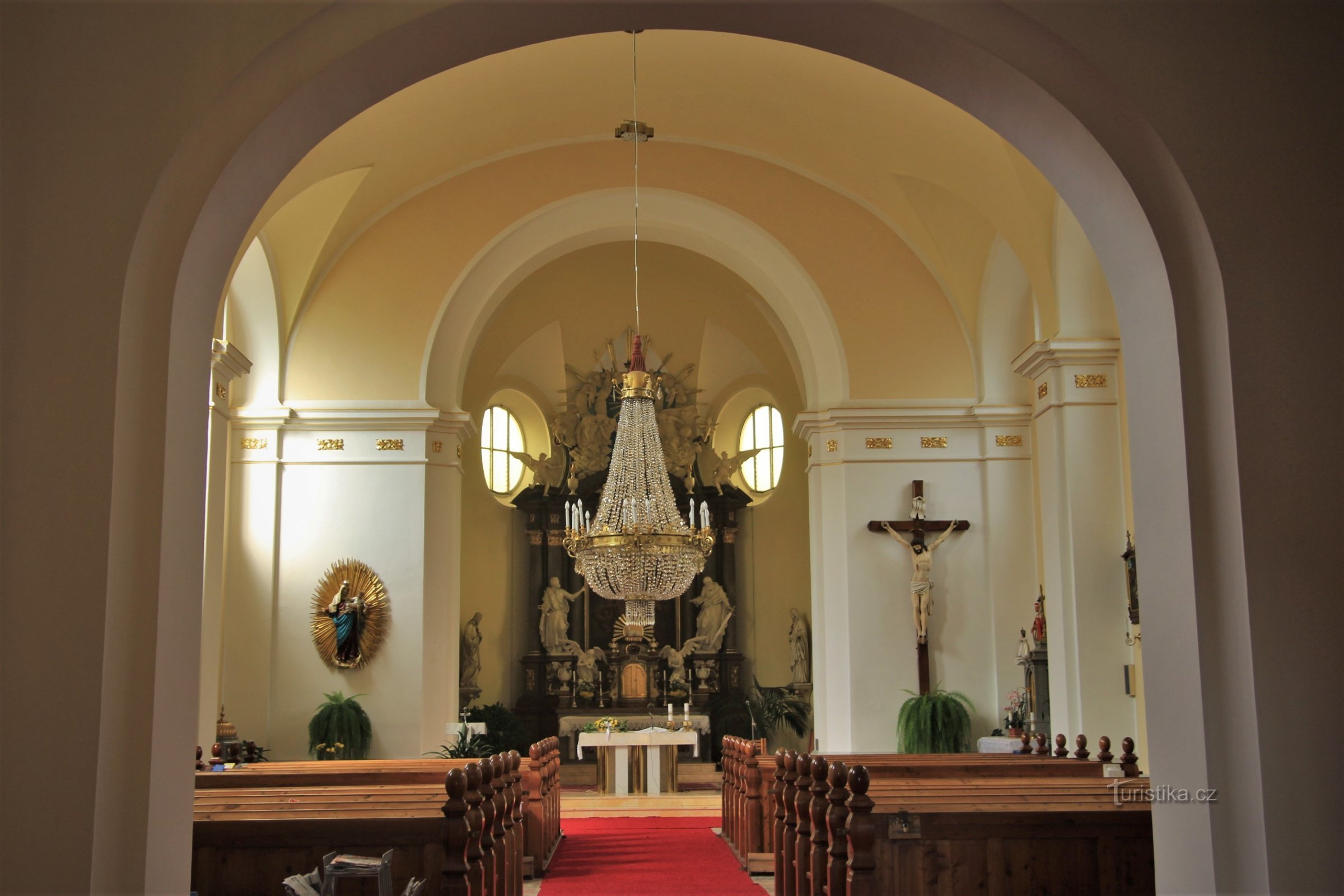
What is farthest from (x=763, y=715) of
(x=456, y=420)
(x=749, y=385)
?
(x=456, y=420)

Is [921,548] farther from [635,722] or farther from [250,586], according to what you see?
[250,586]

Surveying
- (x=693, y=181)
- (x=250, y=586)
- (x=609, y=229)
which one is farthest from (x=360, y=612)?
(x=693, y=181)

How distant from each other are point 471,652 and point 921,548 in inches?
257

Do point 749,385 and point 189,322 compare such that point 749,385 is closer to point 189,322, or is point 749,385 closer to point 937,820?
point 937,820

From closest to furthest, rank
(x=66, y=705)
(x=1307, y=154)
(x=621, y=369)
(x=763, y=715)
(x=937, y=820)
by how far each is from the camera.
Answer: (x=66, y=705), (x=1307, y=154), (x=937, y=820), (x=763, y=715), (x=621, y=369)

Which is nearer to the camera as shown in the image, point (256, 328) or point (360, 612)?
point (360, 612)

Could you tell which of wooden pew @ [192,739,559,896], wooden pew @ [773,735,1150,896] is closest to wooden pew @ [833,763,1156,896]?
wooden pew @ [773,735,1150,896]

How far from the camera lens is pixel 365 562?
12328 mm

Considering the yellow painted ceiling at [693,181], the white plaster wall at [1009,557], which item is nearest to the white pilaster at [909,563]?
the white plaster wall at [1009,557]

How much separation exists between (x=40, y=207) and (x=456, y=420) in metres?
9.34

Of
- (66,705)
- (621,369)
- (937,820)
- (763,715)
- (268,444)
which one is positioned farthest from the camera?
(621,369)

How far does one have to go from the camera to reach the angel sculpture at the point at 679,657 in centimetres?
1689

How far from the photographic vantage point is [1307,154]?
3744mm

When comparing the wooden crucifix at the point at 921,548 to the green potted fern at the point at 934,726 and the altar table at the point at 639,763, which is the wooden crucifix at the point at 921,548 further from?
the altar table at the point at 639,763
